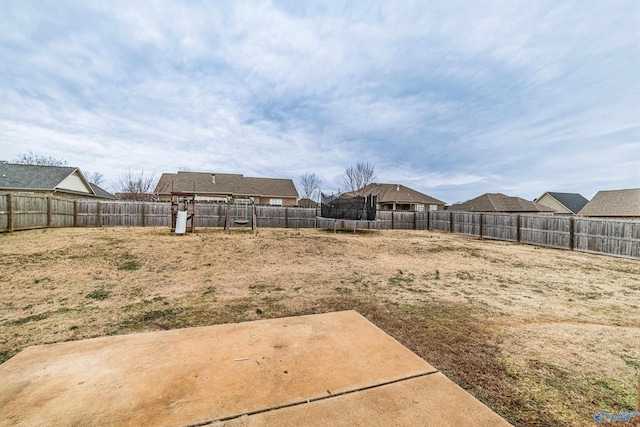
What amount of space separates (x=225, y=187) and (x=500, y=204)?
31229 millimetres

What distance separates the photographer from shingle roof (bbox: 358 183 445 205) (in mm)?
31062

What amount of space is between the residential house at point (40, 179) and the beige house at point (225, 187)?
6855 millimetres

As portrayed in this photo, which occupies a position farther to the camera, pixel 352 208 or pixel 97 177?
pixel 97 177

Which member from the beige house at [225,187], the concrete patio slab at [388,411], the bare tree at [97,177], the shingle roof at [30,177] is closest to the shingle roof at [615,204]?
the beige house at [225,187]

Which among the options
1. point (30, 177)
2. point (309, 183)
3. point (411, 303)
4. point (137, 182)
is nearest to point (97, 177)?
point (137, 182)

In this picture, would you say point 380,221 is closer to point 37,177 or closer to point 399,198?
point 399,198

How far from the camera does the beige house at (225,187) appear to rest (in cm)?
2634

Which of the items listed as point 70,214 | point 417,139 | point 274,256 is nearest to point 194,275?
point 274,256

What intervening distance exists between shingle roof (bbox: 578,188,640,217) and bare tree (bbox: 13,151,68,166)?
184 ft

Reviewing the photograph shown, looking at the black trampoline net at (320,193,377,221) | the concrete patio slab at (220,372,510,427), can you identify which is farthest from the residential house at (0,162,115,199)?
the concrete patio slab at (220,372,510,427)

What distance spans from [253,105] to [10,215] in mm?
13488

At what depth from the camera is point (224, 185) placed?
28.0 meters

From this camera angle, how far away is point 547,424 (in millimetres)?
1507

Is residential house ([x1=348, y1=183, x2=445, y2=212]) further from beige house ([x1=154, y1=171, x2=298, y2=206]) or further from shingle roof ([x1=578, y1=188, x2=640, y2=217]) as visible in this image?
shingle roof ([x1=578, y1=188, x2=640, y2=217])
